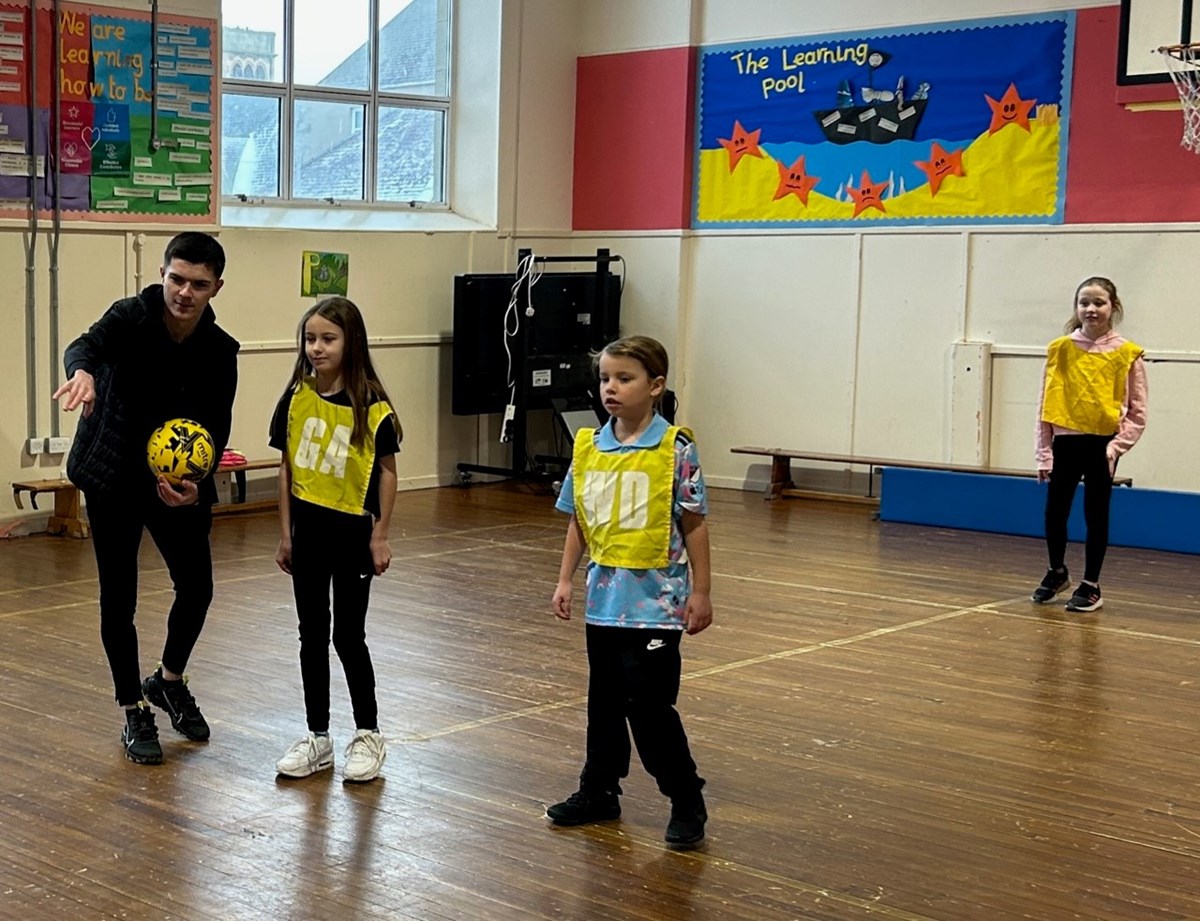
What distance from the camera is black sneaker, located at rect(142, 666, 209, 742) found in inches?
169

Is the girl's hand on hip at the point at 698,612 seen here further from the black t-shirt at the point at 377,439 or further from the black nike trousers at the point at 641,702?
the black t-shirt at the point at 377,439

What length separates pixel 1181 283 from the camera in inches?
332

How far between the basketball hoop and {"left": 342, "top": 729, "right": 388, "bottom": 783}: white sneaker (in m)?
5.40

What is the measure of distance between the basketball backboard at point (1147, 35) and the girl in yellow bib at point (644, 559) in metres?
5.22

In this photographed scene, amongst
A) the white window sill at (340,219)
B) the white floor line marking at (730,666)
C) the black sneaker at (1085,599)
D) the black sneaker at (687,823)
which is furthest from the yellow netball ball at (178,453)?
the white window sill at (340,219)

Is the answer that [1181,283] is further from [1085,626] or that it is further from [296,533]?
[296,533]

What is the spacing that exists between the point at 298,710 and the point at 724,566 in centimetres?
305

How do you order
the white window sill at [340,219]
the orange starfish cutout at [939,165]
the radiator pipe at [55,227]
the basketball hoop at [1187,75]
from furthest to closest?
the white window sill at [340,219] → the orange starfish cutout at [939,165] → the radiator pipe at [55,227] → the basketball hoop at [1187,75]

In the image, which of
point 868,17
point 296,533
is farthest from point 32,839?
point 868,17

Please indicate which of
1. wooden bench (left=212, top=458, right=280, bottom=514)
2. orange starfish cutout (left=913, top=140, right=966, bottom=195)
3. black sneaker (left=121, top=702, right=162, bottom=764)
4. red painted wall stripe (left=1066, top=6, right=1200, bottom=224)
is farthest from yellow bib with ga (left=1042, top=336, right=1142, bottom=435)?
wooden bench (left=212, top=458, right=280, bottom=514)

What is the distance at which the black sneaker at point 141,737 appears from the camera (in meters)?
4.06

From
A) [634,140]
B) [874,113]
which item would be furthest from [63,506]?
[874,113]

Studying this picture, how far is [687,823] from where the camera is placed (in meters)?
3.57

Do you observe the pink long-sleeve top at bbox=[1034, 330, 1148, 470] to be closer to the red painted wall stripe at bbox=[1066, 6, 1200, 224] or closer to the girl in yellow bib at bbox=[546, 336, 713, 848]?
the red painted wall stripe at bbox=[1066, 6, 1200, 224]
